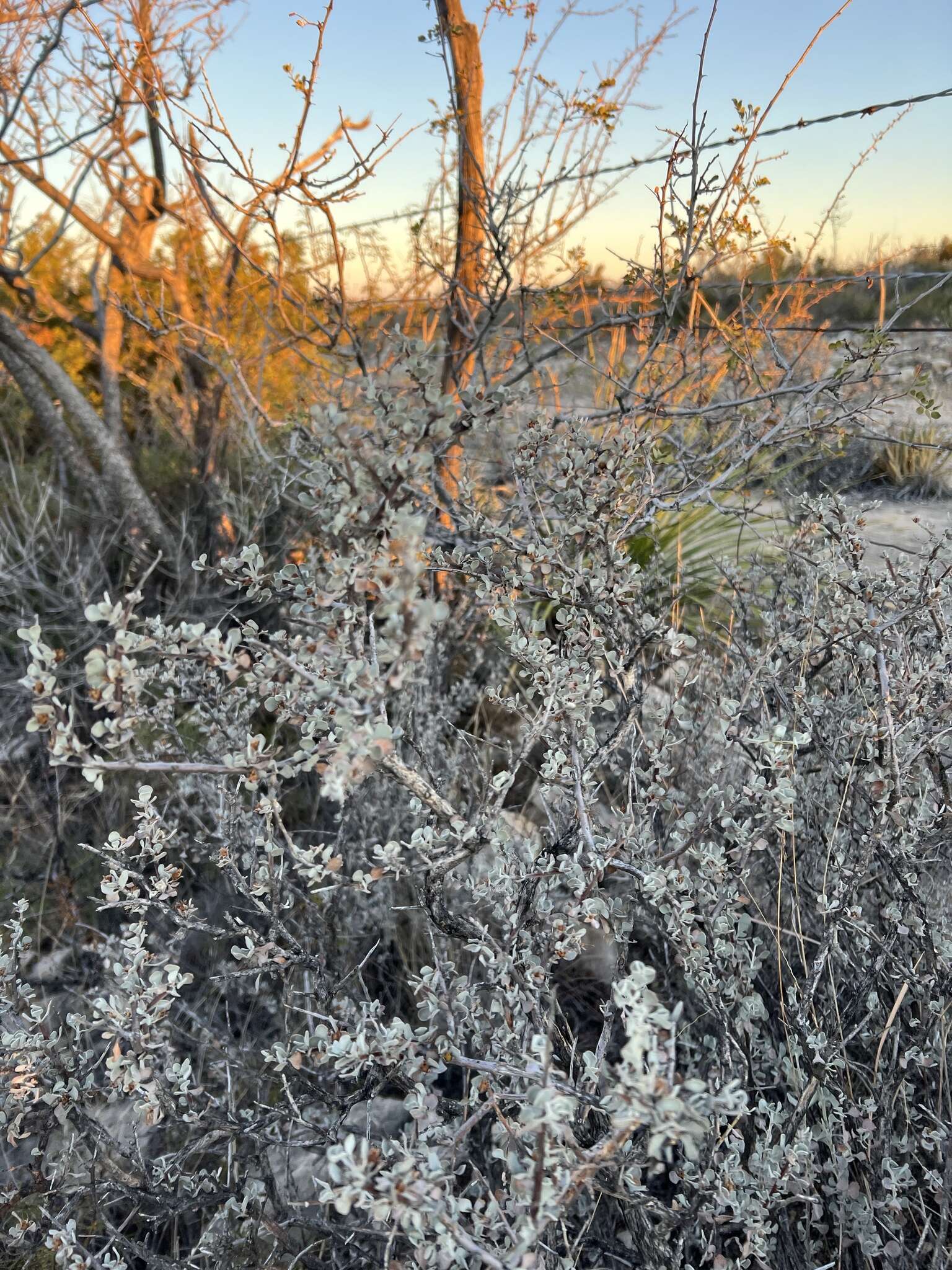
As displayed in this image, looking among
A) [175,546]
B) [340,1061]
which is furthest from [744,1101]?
[175,546]

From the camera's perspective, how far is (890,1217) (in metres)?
1.08

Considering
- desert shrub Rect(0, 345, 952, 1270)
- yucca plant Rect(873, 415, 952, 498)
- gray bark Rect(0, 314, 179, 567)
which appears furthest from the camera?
yucca plant Rect(873, 415, 952, 498)

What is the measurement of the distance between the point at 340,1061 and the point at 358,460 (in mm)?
709

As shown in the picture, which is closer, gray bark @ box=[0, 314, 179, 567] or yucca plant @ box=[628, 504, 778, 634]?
yucca plant @ box=[628, 504, 778, 634]

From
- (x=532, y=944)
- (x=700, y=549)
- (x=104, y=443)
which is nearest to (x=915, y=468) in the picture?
(x=700, y=549)

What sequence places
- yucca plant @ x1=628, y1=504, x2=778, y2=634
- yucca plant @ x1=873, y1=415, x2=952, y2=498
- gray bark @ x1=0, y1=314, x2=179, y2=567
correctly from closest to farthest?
yucca plant @ x1=628, y1=504, x2=778, y2=634, gray bark @ x1=0, y1=314, x2=179, y2=567, yucca plant @ x1=873, y1=415, x2=952, y2=498

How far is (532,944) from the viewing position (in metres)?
1.14

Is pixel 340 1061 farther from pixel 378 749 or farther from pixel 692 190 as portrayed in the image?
pixel 692 190

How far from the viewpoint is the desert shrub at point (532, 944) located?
0.84 meters

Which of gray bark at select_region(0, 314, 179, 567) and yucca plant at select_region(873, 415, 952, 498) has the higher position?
gray bark at select_region(0, 314, 179, 567)

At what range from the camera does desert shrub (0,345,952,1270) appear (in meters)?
0.84

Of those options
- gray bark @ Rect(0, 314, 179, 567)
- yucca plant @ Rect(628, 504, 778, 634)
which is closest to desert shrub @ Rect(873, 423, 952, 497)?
yucca plant @ Rect(628, 504, 778, 634)

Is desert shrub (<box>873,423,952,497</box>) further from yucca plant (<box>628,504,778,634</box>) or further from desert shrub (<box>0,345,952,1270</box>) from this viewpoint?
desert shrub (<box>0,345,952,1270</box>)

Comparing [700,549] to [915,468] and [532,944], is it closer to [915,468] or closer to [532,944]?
[915,468]
